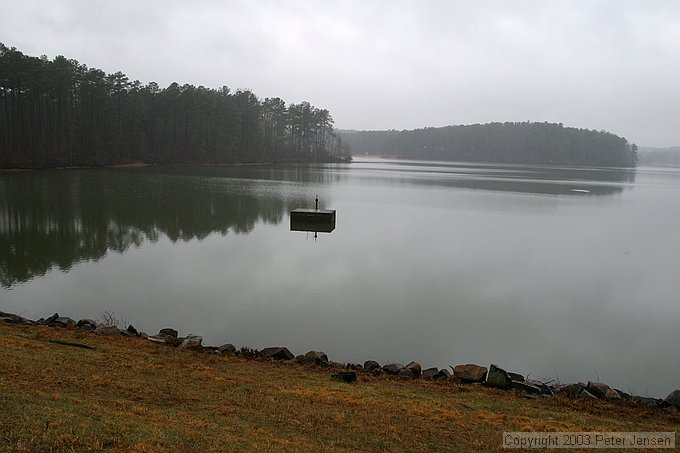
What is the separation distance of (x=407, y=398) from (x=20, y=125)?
158 feet

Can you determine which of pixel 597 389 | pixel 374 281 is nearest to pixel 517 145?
pixel 374 281

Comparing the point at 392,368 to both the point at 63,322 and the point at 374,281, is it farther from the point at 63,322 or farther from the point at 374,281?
the point at 63,322

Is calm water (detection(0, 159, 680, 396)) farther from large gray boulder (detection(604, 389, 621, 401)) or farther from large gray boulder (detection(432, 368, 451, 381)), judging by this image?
large gray boulder (detection(604, 389, 621, 401))

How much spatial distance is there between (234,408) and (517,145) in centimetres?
13644

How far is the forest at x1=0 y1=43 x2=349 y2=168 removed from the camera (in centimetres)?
4184

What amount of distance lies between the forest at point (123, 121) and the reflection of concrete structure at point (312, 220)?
28383 millimetres

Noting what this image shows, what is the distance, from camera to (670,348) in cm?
867

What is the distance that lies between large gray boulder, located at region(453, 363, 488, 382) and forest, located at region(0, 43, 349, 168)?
1580 inches

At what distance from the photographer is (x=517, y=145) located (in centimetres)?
13125

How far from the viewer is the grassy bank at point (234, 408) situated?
4098mm

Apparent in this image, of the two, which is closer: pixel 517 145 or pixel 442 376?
pixel 442 376

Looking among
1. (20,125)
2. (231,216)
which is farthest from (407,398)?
(20,125)

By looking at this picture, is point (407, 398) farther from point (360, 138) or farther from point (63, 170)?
point (360, 138)

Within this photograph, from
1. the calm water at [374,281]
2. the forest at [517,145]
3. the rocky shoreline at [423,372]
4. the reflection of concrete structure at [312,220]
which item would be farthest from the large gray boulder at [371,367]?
the forest at [517,145]
